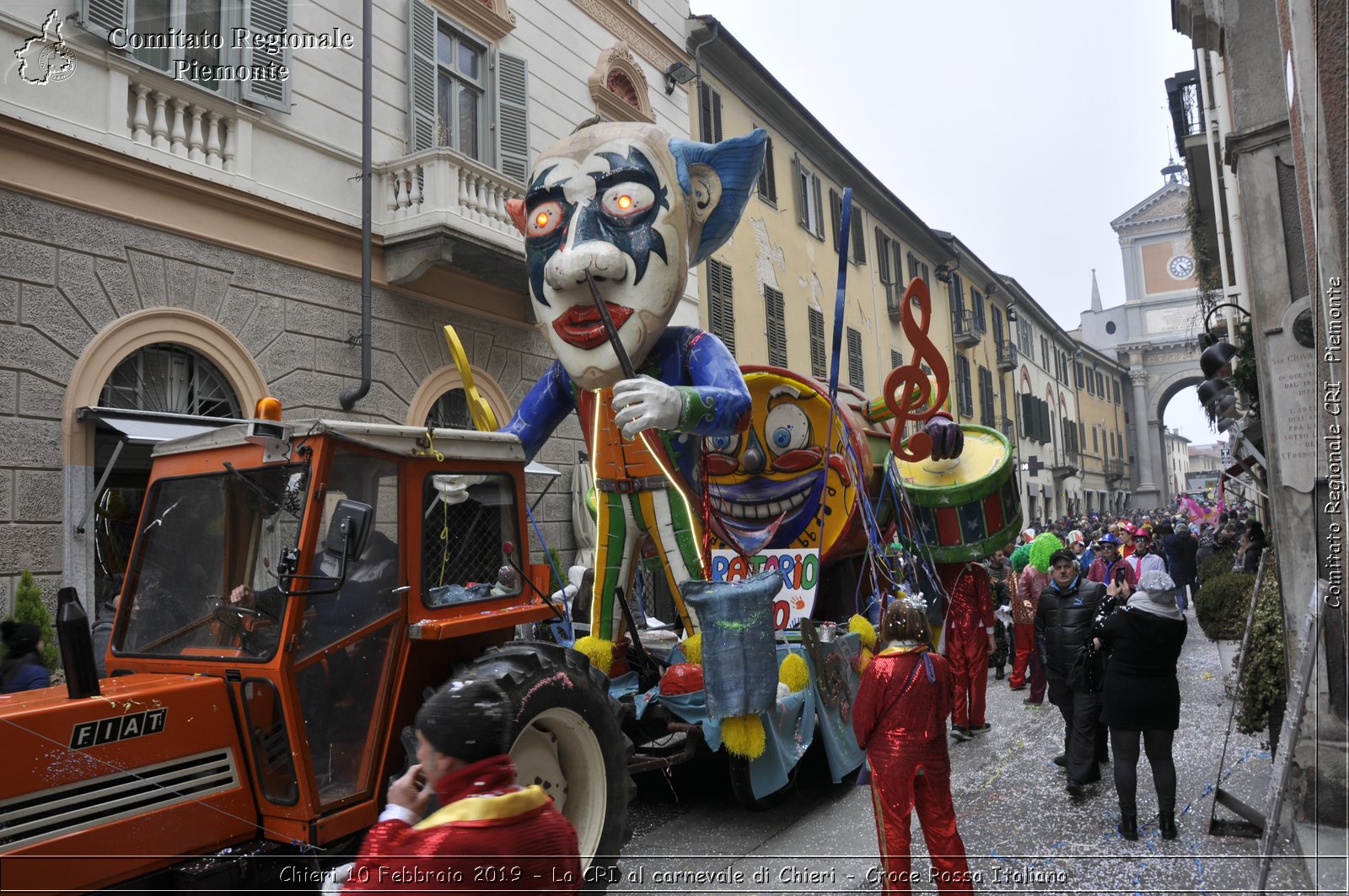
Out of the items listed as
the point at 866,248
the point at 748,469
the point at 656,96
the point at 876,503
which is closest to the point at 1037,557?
the point at 876,503

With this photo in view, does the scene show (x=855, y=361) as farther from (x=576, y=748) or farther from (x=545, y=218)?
(x=576, y=748)

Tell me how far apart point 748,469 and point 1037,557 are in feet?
12.3

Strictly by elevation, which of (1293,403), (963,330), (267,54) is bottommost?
(1293,403)

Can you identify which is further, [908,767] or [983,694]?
[983,694]

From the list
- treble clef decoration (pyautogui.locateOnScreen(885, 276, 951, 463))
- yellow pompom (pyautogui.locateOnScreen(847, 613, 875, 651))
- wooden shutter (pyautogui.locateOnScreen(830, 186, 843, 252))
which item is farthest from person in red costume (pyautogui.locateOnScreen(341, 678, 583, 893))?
wooden shutter (pyautogui.locateOnScreen(830, 186, 843, 252))

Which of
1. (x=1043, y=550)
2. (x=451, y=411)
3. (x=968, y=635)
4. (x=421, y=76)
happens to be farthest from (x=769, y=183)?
(x=968, y=635)

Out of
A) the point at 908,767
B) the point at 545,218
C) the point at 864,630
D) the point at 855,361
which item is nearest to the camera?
the point at 908,767

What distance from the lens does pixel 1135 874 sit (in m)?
4.35

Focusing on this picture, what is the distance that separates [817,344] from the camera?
1925cm

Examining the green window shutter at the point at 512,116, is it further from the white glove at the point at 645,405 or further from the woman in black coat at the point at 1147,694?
the woman in black coat at the point at 1147,694

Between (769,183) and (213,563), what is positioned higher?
(769,183)

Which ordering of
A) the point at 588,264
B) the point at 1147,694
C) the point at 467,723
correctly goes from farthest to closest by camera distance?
the point at 588,264 < the point at 1147,694 < the point at 467,723

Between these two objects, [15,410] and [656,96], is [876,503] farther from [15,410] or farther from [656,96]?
[656,96]

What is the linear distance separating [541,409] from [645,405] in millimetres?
1424
